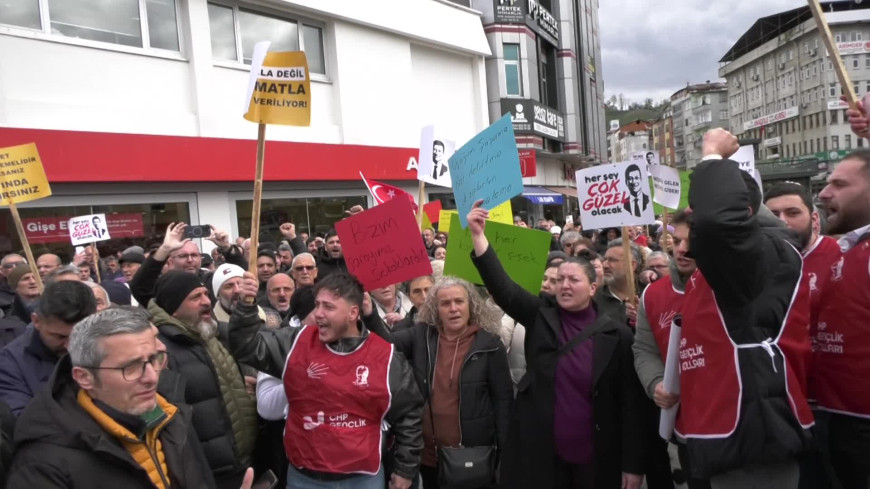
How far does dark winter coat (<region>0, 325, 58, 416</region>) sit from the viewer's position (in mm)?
2818

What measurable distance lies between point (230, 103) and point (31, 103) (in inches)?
150

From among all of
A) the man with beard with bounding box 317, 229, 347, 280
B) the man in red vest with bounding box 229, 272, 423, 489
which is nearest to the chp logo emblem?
the man in red vest with bounding box 229, 272, 423, 489

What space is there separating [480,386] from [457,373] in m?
0.15

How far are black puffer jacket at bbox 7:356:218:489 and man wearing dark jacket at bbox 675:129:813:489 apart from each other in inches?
78.2

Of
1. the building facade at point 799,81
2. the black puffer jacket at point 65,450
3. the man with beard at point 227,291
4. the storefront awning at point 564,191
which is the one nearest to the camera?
the black puffer jacket at point 65,450

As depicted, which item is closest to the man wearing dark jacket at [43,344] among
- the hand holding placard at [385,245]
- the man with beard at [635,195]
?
the hand holding placard at [385,245]

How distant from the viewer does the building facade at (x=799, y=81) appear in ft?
219

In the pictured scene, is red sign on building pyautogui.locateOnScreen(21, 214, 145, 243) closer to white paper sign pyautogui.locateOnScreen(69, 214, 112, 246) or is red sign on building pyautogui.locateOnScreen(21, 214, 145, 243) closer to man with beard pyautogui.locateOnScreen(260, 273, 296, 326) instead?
white paper sign pyautogui.locateOnScreen(69, 214, 112, 246)

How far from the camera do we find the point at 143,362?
221 cm

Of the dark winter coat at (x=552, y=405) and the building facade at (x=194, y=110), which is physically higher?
the building facade at (x=194, y=110)

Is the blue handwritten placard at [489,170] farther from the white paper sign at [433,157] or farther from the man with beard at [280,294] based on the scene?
the white paper sign at [433,157]

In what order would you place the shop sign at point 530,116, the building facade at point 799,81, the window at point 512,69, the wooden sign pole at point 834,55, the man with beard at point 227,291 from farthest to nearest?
the building facade at point 799,81, the window at point 512,69, the shop sign at point 530,116, the man with beard at point 227,291, the wooden sign pole at point 834,55

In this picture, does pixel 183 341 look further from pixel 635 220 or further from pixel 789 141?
pixel 789 141

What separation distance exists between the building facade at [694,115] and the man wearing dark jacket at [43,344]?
349 feet
